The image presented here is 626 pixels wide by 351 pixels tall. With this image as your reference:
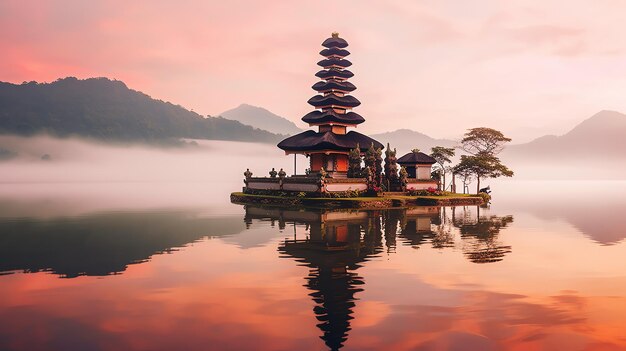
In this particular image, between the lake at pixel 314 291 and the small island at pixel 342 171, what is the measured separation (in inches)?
795

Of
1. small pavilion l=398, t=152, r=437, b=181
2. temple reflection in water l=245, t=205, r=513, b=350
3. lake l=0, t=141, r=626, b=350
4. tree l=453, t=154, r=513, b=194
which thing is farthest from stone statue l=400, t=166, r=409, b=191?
lake l=0, t=141, r=626, b=350

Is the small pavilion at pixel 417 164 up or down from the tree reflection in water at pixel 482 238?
up

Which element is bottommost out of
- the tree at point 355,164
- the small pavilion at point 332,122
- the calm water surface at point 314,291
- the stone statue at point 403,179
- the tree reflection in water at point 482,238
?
the calm water surface at point 314,291

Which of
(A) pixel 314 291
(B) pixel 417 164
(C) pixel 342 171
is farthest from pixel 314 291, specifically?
(B) pixel 417 164

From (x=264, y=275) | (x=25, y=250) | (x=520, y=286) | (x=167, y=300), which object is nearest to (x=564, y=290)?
(x=520, y=286)

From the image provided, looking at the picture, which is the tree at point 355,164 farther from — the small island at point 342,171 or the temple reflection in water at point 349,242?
the temple reflection in water at point 349,242

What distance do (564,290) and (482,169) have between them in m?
54.4

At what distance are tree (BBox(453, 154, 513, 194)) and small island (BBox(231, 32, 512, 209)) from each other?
0.24m

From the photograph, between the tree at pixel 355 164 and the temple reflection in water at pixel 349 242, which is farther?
the tree at pixel 355 164

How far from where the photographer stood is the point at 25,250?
21.9 metres

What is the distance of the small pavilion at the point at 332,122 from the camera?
2216 inches

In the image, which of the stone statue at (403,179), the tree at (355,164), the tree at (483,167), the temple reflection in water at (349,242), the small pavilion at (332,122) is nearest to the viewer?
the temple reflection in water at (349,242)

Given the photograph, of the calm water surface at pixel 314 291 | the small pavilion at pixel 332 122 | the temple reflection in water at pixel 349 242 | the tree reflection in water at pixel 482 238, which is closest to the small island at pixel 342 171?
the small pavilion at pixel 332 122

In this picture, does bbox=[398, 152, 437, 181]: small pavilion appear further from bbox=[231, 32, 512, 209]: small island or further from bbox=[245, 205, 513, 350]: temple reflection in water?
bbox=[245, 205, 513, 350]: temple reflection in water
